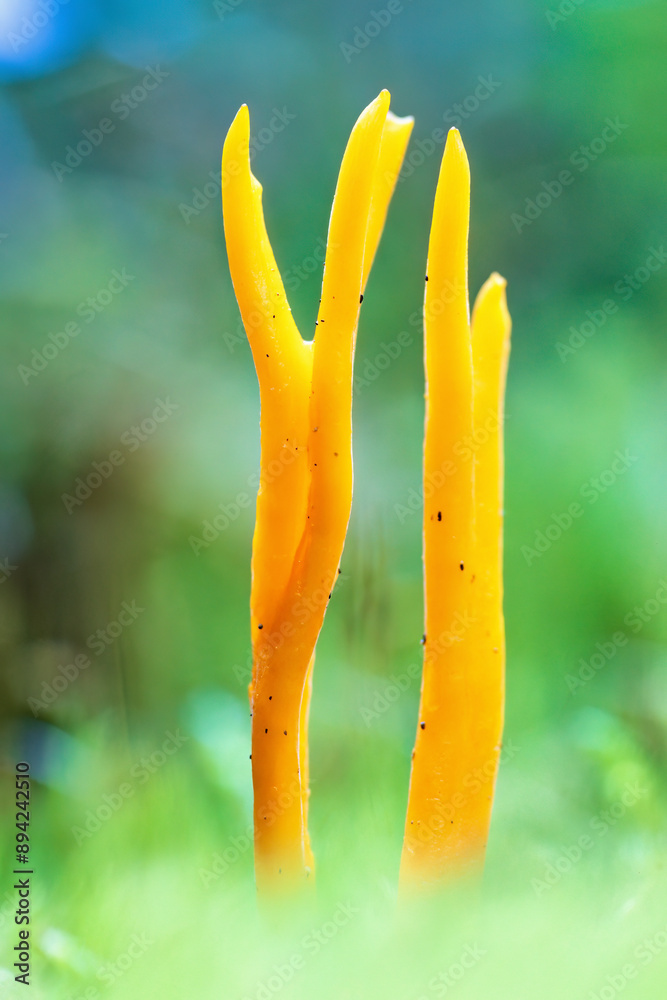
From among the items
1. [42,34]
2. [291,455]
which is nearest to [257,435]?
[42,34]

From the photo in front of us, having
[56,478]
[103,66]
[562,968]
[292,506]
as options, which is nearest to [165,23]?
[103,66]

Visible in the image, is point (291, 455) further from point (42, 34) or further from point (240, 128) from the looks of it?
point (42, 34)

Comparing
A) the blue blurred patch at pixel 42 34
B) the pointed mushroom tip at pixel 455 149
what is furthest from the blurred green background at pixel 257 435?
the pointed mushroom tip at pixel 455 149

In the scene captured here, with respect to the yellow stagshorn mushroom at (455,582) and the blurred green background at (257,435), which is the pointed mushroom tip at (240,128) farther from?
the blurred green background at (257,435)

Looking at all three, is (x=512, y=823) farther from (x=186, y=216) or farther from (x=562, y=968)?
(x=186, y=216)

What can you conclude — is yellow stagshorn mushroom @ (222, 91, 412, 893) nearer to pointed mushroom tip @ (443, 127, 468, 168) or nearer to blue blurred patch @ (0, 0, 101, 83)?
pointed mushroom tip @ (443, 127, 468, 168)

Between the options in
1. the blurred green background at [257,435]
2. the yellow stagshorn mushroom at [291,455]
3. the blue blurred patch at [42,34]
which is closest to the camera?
the yellow stagshorn mushroom at [291,455]
